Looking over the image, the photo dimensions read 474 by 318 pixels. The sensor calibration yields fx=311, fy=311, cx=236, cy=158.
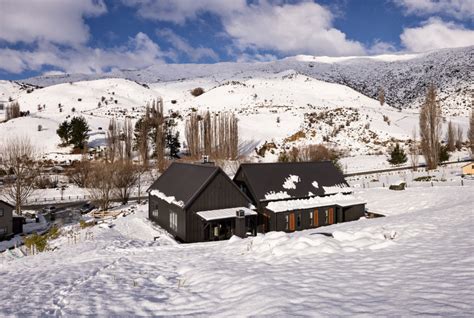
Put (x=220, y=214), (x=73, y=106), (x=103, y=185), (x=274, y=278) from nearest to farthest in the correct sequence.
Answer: (x=274, y=278)
(x=220, y=214)
(x=103, y=185)
(x=73, y=106)

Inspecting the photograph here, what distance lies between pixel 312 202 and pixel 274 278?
1874 centimetres

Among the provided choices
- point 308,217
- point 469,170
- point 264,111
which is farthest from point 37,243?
point 264,111

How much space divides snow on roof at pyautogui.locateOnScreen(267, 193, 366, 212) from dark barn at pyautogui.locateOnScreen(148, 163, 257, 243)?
2.45 metres

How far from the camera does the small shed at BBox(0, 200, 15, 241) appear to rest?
3102 cm

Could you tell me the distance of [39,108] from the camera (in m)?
112

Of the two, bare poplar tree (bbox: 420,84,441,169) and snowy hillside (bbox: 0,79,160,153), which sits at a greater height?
snowy hillside (bbox: 0,79,160,153)

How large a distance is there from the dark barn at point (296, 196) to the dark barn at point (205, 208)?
6.16 feet

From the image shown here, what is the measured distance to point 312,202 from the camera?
2664 centimetres

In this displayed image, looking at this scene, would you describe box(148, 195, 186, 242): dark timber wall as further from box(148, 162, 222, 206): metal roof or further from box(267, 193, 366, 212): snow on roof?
box(267, 193, 366, 212): snow on roof

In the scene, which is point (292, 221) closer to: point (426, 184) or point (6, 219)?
point (426, 184)

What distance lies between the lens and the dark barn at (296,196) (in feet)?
83.6

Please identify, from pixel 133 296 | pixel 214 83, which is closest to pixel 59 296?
pixel 133 296

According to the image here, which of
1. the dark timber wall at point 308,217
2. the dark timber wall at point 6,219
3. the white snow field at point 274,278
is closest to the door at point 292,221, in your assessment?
the dark timber wall at point 308,217

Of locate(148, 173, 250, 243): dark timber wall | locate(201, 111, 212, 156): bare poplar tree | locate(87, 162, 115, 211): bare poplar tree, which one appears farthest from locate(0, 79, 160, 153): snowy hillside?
locate(148, 173, 250, 243): dark timber wall
